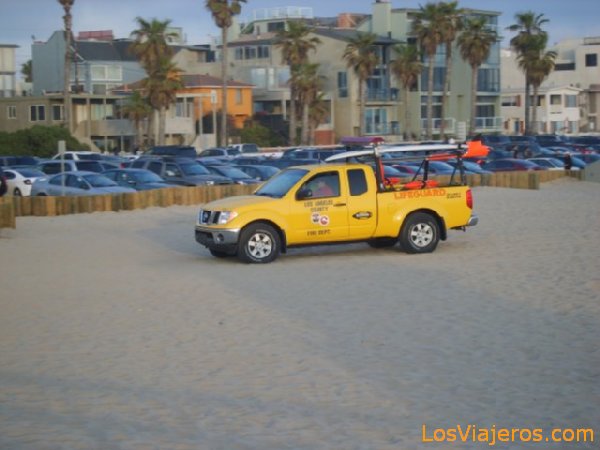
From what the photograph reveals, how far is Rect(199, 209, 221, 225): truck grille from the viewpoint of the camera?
62.7 ft

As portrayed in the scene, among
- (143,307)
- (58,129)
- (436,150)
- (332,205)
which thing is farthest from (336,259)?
(58,129)

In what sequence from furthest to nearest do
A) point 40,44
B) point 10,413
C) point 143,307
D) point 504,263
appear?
point 40,44 → point 504,263 → point 143,307 → point 10,413

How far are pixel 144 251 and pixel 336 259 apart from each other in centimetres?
429

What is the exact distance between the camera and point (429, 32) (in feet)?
270

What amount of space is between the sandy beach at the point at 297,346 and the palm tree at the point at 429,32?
62955mm

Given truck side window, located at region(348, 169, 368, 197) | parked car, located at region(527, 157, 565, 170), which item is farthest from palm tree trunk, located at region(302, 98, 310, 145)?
truck side window, located at region(348, 169, 368, 197)

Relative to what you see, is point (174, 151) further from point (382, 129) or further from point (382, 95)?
point (382, 95)

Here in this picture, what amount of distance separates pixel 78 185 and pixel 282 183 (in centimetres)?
1523

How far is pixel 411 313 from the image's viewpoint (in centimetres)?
1372

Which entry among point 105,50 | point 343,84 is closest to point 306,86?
point 343,84

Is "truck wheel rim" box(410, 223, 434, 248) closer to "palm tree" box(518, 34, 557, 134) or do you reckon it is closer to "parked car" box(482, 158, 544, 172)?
"parked car" box(482, 158, 544, 172)

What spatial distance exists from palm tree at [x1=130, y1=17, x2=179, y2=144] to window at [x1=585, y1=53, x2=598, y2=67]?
5737cm

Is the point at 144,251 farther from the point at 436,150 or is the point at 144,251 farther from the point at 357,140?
Result: the point at 357,140

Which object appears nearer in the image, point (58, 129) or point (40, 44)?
point (58, 129)
